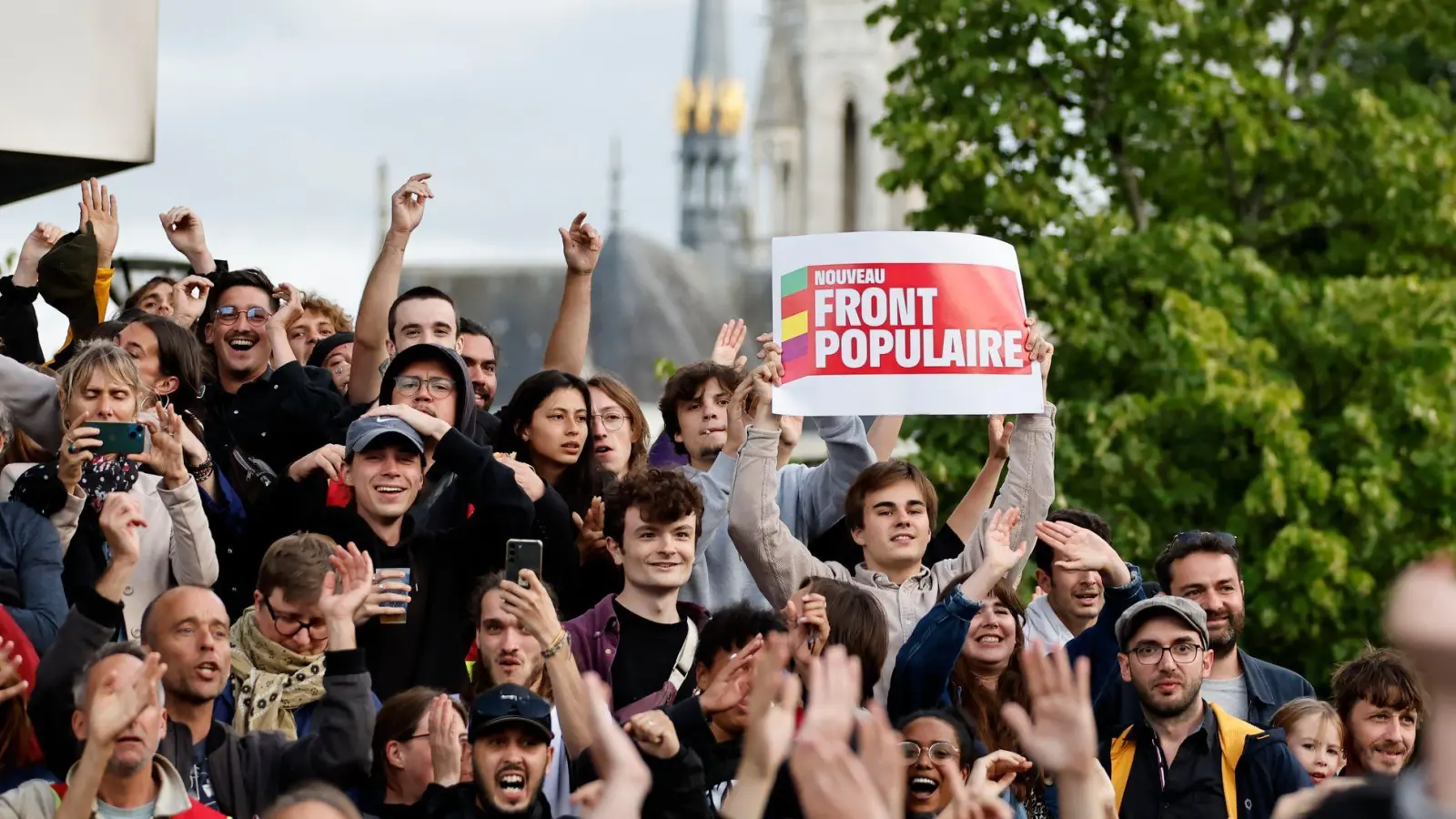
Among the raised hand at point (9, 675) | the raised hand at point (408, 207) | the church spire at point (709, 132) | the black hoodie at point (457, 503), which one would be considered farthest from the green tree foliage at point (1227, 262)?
the church spire at point (709, 132)

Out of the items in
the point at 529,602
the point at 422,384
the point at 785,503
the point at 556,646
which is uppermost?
the point at 422,384

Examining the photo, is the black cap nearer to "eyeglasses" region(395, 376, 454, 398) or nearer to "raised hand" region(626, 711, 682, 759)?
"eyeglasses" region(395, 376, 454, 398)

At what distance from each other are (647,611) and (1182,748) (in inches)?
66.0

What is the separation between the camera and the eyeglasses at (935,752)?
6.58 meters

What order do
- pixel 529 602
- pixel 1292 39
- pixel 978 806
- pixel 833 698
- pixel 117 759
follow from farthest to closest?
pixel 1292 39 < pixel 529 602 < pixel 117 759 < pixel 978 806 < pixel 833 698

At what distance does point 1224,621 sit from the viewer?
8.27 meters

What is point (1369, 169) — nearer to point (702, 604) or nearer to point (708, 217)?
point (702, 604)

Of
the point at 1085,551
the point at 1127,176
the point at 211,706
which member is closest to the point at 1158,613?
the point at 1085,551

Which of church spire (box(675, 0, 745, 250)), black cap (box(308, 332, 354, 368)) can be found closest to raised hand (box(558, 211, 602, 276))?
black cap (box(308, 332, 354, 368))

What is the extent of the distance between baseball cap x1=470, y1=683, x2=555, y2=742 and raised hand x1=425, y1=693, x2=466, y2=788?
22cm

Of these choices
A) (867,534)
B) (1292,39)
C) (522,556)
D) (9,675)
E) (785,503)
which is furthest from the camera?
(1292,39)

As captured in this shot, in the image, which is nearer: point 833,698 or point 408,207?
point 833,698

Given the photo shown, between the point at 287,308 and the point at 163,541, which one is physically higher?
the point at 287,308

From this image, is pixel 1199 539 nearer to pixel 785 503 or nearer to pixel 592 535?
pixel 785 503
